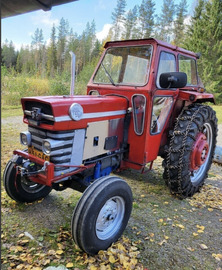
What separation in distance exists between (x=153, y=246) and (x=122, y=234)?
1.20ft

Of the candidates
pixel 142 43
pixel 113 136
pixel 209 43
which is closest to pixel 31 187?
pixel 113 136

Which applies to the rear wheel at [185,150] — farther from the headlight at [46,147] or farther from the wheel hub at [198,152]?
the headlight at [46,147]

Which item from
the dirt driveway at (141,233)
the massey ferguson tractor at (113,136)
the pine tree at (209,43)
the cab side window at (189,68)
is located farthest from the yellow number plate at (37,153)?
the pine tree at (209,43)

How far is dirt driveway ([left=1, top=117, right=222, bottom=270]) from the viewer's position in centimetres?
229

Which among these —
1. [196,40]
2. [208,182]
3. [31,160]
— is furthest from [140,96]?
[196,40]

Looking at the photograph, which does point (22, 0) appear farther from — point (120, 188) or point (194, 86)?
point (194, 86)

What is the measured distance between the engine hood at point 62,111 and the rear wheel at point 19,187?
28.9 inches

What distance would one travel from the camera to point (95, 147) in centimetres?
280

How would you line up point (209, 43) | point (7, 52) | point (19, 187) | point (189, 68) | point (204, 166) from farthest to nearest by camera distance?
point (209, 43) → point (204, 166) → point (189, 68) → point (19, 187) → point (7, 52)

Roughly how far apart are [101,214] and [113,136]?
101 cm

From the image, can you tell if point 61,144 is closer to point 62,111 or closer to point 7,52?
point 62,111

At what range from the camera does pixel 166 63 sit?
10.9ft

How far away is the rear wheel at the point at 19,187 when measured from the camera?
2920mm

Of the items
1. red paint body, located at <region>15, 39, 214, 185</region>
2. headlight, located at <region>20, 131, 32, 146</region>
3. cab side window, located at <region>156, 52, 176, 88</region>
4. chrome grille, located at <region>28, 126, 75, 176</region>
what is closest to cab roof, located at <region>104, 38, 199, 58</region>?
red paint body, located at <region>15, 39, 214, 185</region>
